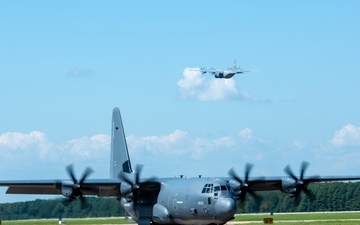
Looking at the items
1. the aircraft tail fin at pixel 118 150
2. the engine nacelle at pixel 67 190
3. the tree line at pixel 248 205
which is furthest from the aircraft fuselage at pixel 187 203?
the aircraft tail fin at pixel 118 150

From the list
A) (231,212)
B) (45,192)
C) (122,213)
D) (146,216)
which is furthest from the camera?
(122,213)

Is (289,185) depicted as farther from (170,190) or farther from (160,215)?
(160,215)

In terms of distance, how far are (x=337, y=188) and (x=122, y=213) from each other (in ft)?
130

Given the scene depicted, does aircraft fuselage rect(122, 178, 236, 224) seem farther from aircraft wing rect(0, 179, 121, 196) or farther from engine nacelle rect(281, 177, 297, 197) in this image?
engine nacelle rect(281, 177, 297, 197)

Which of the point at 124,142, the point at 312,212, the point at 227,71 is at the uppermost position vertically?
the point at 227,71

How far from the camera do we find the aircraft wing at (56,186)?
51234mm

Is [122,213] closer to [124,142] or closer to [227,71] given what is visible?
[124,142]

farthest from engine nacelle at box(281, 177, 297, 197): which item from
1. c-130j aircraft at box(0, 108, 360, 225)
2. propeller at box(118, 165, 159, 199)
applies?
propeller at box(118, 165, 159, 199)

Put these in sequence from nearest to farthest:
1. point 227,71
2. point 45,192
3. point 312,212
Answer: point 45,192 → point 312,212 → point 227,71

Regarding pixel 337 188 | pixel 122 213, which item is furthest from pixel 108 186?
pixel 337 188

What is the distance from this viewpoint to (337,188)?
9538 centimetres

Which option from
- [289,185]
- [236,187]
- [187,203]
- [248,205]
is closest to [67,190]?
[187,203]

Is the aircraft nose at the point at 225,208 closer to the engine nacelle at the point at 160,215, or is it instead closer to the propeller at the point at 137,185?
the engine nacelle at the point at 160,215

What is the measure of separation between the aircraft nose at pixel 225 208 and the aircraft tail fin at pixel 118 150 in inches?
532
